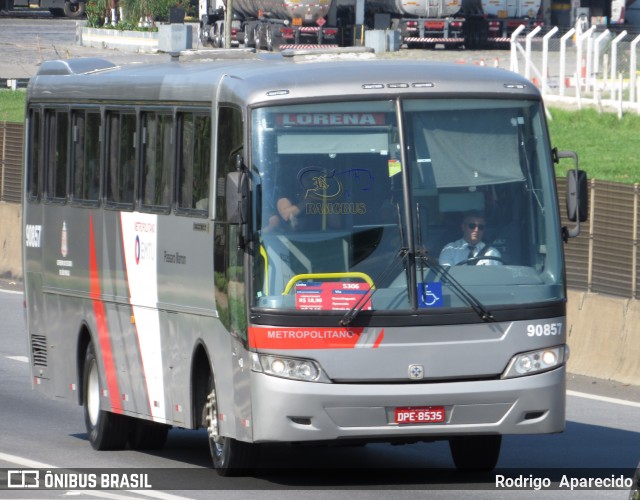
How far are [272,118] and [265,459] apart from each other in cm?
311

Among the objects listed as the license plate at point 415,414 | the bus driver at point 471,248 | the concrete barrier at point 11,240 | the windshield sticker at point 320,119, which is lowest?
the concrete barrier at point 11,240

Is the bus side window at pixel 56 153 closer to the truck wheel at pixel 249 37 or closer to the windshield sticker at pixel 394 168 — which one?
the windshield sticker at pixel 394 168

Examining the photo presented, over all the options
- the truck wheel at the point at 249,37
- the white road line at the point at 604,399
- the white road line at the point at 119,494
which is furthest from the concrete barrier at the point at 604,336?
the truck wheel at the point at 249,37

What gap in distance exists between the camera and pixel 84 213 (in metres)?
14.2

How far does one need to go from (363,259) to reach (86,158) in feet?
13.3

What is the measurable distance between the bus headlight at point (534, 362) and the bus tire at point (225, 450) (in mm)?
1839

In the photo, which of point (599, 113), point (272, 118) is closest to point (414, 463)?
point (272, 118)

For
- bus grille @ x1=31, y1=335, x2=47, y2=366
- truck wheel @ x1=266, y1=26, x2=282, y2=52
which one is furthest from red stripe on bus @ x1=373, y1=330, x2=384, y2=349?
truck wheel @ x1=266, y1=26, x2=282, y2=52

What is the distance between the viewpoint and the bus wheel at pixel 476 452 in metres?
12.2

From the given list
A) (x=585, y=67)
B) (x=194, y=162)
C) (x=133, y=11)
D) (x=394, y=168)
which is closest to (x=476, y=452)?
(x=394, y=168)

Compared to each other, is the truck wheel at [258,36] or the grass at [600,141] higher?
the grass at [600,141]

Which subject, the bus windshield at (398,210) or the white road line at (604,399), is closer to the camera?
the bus windshield at (398,210)

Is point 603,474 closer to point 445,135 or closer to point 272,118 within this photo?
point 445,135

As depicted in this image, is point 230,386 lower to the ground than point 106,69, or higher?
lower
